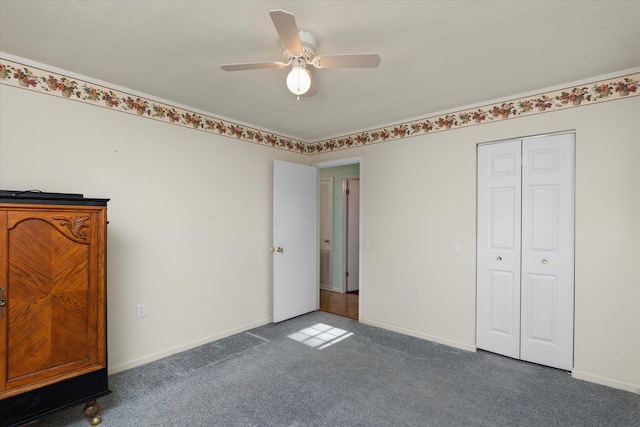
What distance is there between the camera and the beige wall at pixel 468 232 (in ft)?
7.80

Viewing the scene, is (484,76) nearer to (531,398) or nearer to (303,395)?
(531,398)

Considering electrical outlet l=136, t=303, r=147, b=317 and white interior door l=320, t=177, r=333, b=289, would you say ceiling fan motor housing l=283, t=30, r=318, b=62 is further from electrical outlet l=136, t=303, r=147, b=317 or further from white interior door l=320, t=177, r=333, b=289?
white interior door l=320, t=177, r=333, b=289

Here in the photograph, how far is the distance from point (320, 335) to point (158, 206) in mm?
2124

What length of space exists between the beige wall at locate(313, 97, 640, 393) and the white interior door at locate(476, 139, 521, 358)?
0.09 m

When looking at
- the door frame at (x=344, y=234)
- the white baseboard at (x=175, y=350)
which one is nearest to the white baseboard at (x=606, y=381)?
the white baseboard at (x=175, y=350)

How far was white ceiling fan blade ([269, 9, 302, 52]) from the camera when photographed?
52.3 inches

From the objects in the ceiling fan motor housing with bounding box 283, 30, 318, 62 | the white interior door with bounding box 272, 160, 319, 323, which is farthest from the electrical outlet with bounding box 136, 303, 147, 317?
the ceiling fan motor housing with bounding box 283, 30, 318, 62

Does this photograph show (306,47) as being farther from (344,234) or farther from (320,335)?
(344,234)

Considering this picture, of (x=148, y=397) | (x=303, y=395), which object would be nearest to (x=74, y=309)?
(x=148, y=397)

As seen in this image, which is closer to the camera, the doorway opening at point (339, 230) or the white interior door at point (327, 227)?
the doorway opening at point (339, 230)

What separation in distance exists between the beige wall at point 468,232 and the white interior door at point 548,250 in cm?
7

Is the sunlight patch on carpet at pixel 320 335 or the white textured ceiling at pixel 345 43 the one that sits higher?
the white textured ceiling at pixel 345 43

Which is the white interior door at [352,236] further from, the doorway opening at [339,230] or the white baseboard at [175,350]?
the white baseboard at [175,350]

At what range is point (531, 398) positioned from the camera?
7.44 feet
